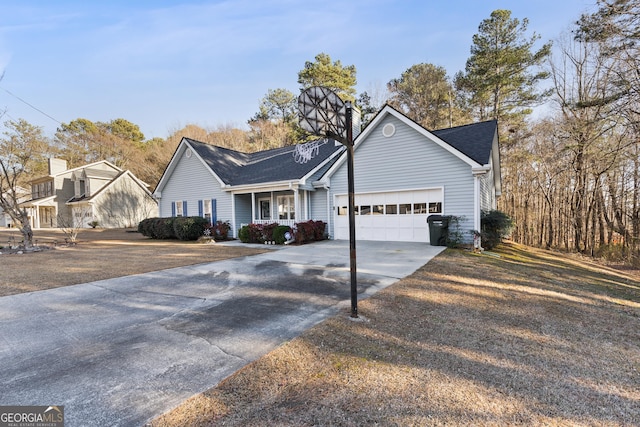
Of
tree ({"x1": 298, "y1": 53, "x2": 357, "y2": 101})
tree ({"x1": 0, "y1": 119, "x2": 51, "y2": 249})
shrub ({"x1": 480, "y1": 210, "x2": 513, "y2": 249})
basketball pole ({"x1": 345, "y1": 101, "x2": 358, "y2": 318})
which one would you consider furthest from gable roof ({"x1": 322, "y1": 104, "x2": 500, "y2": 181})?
tree ({"x1": 298, "y1": 53, "x2": 357, "y2": 101})

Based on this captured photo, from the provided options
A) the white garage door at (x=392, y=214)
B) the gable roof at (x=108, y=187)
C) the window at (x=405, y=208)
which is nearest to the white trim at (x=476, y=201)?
the white garage door at (x=392, y=214)

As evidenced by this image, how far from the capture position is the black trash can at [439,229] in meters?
10.5

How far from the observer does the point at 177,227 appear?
15.5 m

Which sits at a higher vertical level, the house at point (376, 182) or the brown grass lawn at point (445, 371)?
the house at point (376, 182)

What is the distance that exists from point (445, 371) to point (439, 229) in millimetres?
8294

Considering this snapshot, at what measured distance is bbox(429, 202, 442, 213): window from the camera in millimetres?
11123

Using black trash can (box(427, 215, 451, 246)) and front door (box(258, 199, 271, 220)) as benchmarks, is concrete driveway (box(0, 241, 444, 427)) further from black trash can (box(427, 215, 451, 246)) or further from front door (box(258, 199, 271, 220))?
front door (box(258, 199, 271, 220))

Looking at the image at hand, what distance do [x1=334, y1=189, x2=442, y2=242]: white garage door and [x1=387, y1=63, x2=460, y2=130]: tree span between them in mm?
14468

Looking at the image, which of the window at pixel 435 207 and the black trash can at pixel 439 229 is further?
the window at pixel 435 207

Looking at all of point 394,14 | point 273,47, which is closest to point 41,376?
point 394,14

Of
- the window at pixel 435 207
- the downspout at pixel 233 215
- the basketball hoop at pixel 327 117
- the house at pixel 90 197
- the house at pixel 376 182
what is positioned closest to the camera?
the basketball hoop at pixel 327 117

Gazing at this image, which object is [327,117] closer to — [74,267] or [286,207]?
[74,267]

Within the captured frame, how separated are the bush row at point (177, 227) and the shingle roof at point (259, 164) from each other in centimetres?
278

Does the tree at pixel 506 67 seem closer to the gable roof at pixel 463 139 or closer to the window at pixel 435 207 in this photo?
the gable roof at pixel 463 139
